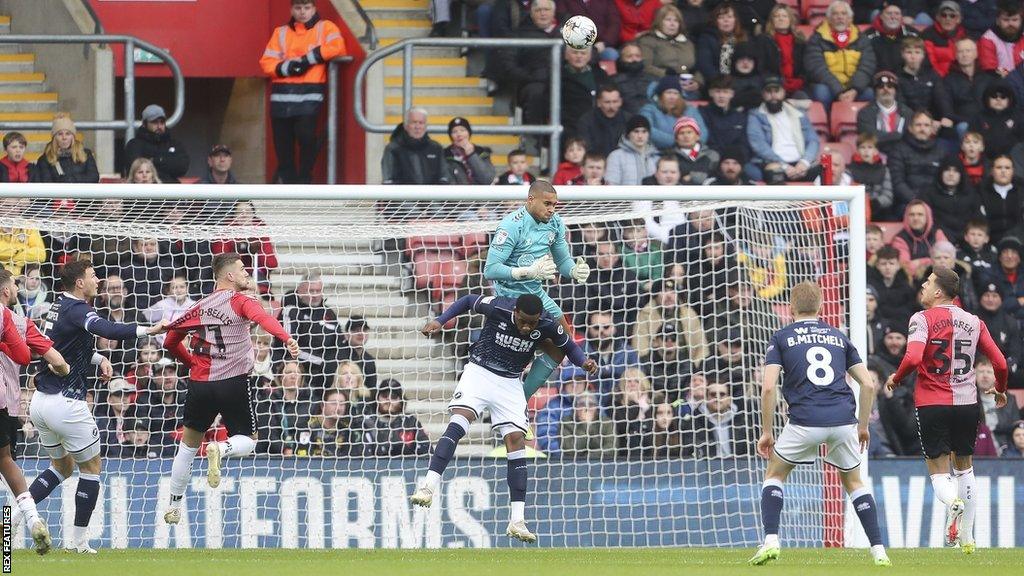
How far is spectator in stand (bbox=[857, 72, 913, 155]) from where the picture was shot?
17.0 m

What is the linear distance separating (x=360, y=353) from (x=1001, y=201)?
6.87 meters

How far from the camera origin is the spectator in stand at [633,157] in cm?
1558

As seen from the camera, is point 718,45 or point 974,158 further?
point 718,45

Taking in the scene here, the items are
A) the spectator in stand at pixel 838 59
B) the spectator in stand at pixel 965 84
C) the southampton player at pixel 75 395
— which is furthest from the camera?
the spectator in stand at pixel 965 84

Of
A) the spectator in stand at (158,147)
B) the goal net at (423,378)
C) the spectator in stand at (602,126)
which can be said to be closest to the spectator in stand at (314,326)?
the goal net at (423,378)

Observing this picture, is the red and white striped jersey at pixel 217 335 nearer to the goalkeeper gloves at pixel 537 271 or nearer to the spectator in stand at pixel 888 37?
the goalkeeper gloves at pixel 537 271

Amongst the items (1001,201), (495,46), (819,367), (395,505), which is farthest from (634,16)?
(819,367)

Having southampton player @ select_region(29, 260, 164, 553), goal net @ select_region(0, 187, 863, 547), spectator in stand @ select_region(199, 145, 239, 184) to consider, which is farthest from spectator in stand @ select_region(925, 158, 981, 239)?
southampton player @ select_region(29, 260, 164, 553)

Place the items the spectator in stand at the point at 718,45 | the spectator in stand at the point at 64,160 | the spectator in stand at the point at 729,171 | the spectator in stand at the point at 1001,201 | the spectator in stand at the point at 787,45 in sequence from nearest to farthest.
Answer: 1. the spectator in stand at the point at 64,160
2. the spectator in stand at the point at 729,171
3. the spectator in stand at the point at 1001,201
4. the spectator in stand at the point at 718,45
5. the spectator in stand at the point at 787,45

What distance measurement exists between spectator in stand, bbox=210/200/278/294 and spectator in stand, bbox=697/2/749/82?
5.31 metres

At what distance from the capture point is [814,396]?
10023 millimetres

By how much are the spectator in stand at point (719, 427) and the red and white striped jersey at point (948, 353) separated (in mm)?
1848

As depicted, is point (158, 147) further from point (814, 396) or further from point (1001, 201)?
point (1001, 201)

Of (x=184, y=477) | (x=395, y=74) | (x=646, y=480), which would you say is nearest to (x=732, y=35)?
(x=395, y=74)
